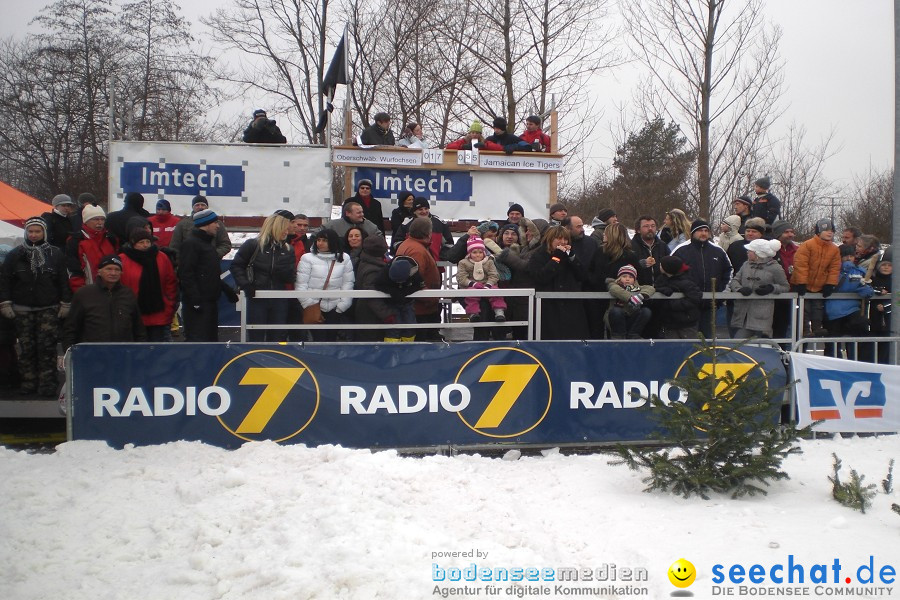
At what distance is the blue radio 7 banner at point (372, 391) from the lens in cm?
715

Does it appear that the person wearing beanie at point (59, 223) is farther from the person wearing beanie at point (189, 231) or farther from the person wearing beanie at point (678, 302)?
the person wearing beanie at point (678, 302)

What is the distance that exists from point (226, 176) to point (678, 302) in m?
6.55

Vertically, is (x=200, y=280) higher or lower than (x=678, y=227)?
lower

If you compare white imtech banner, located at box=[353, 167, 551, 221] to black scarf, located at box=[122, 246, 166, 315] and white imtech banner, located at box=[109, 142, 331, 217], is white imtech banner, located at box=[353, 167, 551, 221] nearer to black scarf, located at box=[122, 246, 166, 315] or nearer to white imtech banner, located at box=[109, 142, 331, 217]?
white imtech banner, located at box=[109, 142, 331, 217]

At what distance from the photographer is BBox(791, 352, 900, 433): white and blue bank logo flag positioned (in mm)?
8070

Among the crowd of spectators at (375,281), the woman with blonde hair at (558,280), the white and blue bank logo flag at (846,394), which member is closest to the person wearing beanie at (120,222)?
the crowd of spectators at (375,281)

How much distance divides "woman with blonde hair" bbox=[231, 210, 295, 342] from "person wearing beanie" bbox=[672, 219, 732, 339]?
4.76 meters

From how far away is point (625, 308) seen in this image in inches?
345

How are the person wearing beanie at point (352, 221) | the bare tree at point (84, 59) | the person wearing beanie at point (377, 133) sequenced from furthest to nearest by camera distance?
the bare tree at point (84, 59) → the person wearing beanie at point (377, 133) → the person wearing beanie at point (352, 221)

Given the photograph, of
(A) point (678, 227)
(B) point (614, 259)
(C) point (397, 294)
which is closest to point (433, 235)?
(C) point (397, 294)

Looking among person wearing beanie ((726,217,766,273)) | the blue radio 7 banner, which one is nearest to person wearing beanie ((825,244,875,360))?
person wearing beanie ((726,217,766,273))

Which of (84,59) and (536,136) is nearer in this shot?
(536,136)

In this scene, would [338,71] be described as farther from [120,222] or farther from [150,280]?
[150,280]

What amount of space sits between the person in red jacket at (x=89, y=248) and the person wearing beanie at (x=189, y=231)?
781 mm
